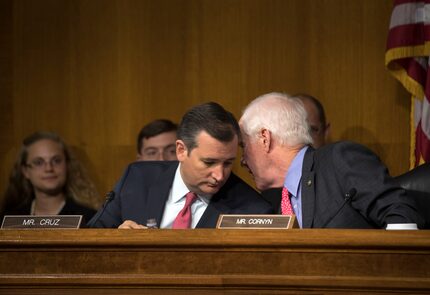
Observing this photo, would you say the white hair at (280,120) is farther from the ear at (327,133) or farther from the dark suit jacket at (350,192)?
the ear at (327,133)

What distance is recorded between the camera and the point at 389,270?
264 centimetres

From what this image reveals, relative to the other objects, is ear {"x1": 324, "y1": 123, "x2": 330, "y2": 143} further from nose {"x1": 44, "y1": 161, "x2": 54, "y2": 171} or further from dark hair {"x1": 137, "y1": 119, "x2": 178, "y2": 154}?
nose {"x1": 44, "y1": 161, "x2": 54, "y2": 171}

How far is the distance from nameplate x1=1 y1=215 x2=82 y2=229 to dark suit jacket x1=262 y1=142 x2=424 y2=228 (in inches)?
35.9

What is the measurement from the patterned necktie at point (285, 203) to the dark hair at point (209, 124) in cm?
28

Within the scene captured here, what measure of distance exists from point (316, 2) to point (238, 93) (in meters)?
0.69

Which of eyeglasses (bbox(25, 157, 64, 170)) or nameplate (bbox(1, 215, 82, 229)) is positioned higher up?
nameplate (bbox(1, 215, 82, 229))

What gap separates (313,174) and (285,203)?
6.9 inches

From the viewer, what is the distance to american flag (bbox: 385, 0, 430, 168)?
5.06 metres

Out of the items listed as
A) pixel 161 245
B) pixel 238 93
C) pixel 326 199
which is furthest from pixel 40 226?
pixel 238 93

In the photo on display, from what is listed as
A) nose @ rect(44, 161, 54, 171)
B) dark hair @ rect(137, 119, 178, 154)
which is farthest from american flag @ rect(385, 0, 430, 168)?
nose @ rect(44, 161, 54, 171)

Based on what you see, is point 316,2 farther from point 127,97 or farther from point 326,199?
point 326,199

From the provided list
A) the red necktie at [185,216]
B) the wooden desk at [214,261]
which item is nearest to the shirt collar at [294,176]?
the red necktie at [185,216]

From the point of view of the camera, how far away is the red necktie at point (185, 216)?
375 centimetres

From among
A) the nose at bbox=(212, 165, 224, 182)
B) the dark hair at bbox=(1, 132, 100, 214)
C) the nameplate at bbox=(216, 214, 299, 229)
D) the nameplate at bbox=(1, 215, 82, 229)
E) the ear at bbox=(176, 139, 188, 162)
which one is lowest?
the dark hair at bbox=(1, 132, 100, 214)
